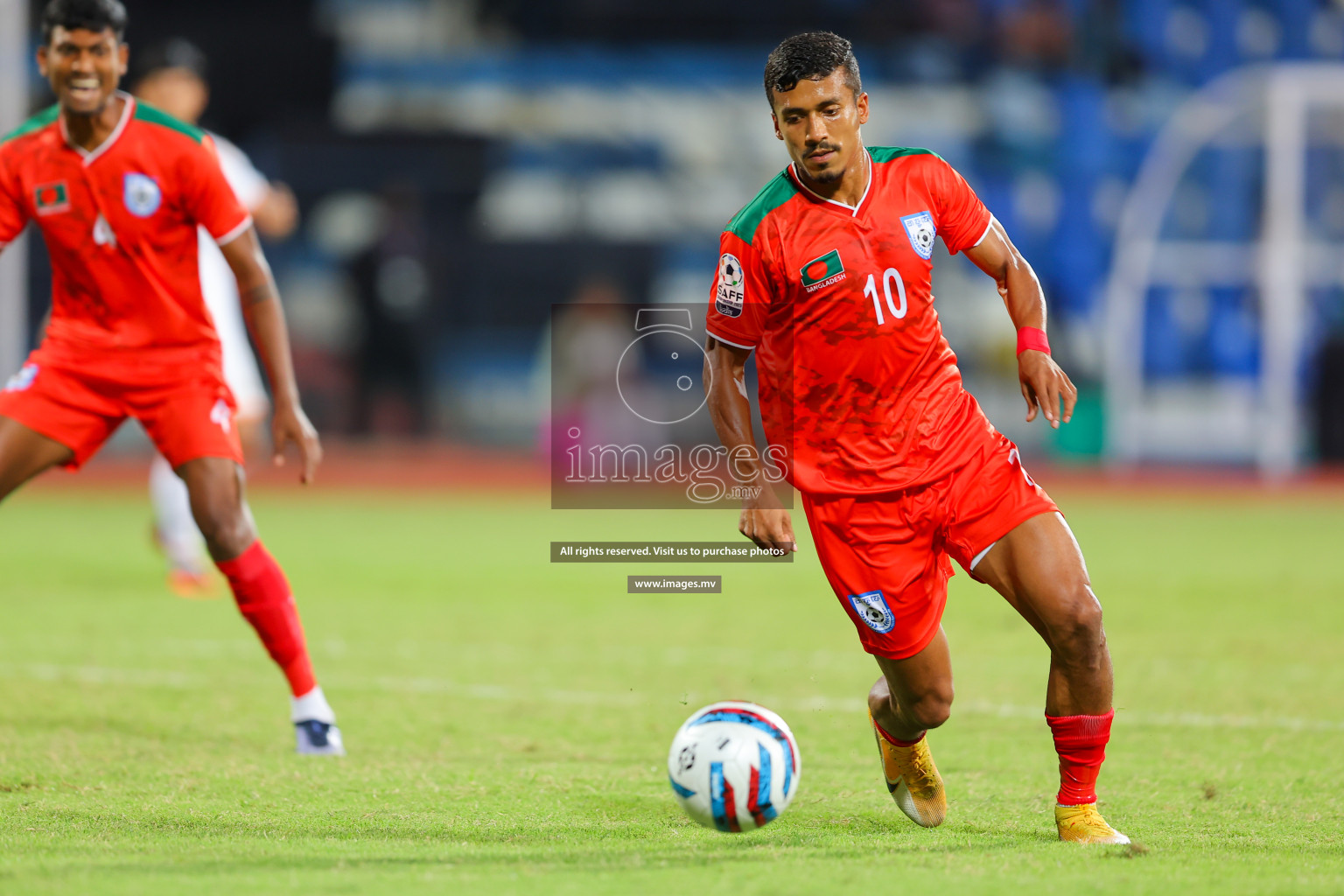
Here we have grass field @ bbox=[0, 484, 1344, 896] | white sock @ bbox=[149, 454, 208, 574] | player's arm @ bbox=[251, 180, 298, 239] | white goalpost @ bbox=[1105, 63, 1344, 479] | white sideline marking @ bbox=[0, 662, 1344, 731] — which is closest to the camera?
grass field @ bbox=[0, 484, 1344, 896]

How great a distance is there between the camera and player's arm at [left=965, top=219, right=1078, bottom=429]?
14.3ft

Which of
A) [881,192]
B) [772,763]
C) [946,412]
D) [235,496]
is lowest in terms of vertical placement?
[772,763]

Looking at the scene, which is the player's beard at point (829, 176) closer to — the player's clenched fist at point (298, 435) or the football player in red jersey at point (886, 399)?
the football player in red jersey at point (886, 399)

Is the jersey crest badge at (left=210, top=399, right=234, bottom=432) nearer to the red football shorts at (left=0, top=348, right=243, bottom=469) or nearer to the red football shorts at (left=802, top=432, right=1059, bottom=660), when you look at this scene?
the red football shorts at (left=0, top=348, right=243, bottom=469)

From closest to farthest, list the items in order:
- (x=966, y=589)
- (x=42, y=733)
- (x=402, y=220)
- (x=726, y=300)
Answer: (x=726, y=300) → (x=42, y=733) → (x=966, y=589) → (x=402, y=220)

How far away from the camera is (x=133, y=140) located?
5301 millimetres

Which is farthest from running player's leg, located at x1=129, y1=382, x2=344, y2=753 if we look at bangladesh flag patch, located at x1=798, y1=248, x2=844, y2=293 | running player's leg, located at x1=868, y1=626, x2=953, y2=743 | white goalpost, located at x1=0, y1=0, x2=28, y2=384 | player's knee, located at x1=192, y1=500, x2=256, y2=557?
white goalpost, located at x1=0, y1=0, x2=28, y2=384

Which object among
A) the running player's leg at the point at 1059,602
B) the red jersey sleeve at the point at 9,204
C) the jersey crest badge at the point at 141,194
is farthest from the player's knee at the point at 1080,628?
the red jersey sleeve at the point at 9,204

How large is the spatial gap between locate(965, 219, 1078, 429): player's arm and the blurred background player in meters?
3.87

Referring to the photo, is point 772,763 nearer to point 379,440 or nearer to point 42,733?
point 42,733

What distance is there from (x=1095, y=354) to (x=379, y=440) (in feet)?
35.7

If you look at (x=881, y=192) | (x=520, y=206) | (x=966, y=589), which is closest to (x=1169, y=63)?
(x=520, y=206)

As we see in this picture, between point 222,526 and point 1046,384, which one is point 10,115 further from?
point 1046,384

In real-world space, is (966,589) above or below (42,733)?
below
